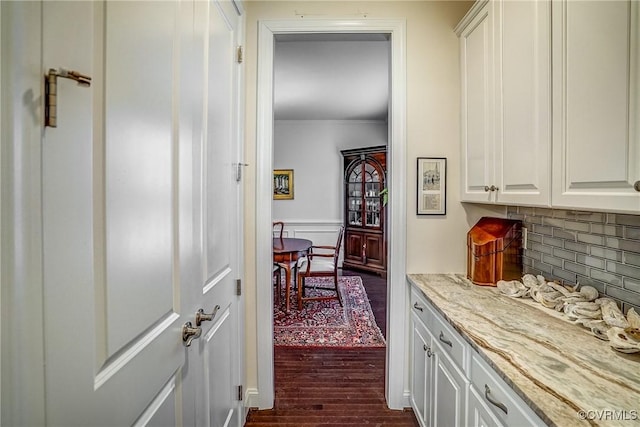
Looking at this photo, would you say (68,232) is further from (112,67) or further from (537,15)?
(537,15)

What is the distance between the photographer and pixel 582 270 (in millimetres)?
1430

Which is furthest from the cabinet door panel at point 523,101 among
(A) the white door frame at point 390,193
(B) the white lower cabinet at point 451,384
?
(B) the white lower cabinet at point 451,384

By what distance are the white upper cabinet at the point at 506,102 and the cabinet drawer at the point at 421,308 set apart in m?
0.63

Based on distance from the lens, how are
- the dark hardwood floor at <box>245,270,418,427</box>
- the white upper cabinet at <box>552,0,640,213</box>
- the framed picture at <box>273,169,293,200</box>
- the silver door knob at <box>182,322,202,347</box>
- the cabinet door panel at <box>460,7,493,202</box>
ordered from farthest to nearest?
1. the framed picture at <box>273,169,293,200</box>
2. the dark hardwood floor at <box>245,270,418,427</box>
3. the cabinet door panel at <box>460,7,493,202</box>
4. the silver door knob at <box>182,322,202,347</box>
5. the white upper cabinet at <box>552,0,640,213</box>

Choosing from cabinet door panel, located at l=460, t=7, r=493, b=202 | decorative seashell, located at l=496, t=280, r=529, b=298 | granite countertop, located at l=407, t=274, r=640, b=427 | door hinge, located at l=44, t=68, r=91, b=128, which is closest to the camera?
door hinge, located at l=44, t=68, r=91, b=128

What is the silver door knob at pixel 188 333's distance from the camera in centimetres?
103

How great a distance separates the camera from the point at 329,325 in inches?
133

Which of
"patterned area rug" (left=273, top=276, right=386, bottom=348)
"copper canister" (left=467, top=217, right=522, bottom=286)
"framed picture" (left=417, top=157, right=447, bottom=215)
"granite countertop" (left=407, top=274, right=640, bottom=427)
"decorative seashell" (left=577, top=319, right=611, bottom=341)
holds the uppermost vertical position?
"framed picture" (left=417, top=157, right=447, bottom=215)

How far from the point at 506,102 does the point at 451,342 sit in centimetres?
112

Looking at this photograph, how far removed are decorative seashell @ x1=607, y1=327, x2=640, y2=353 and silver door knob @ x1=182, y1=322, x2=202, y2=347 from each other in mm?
1340

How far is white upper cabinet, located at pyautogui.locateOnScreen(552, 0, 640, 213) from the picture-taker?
91 centimetres

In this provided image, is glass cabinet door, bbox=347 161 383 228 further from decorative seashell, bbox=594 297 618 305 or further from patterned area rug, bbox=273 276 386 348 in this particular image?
decorative seashell, bbox=594 297 618 305

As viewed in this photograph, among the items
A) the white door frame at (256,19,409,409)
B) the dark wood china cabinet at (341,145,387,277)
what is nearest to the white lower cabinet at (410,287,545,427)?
the white door frame at (256,19,409,409)

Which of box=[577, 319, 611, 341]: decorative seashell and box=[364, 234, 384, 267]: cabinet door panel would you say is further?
box=[364, 234, 384, 267]: cabinet door panel
